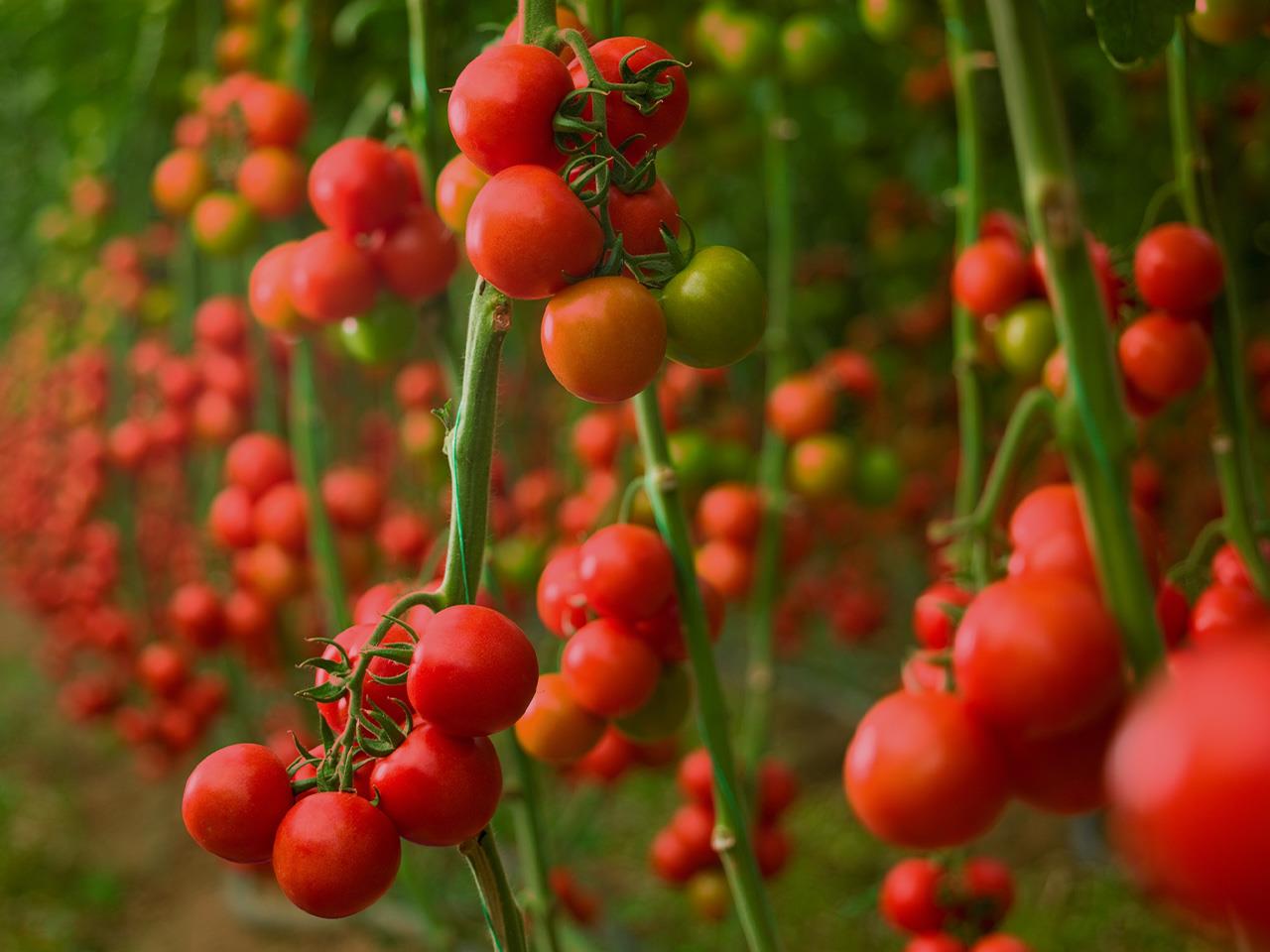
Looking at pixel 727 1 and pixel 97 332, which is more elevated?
pixel 727 1

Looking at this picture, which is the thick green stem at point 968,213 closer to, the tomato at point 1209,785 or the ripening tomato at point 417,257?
the ripening tomato at point 417,257

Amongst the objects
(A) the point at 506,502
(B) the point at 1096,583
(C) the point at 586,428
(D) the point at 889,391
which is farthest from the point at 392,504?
(B) the point at 1096,583

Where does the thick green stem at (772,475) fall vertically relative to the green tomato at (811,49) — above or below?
below

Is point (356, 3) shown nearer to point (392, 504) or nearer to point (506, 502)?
point (506, 502)

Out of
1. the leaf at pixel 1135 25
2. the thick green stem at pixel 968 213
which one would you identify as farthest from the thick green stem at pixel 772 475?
the leaf at pixel 1135 25

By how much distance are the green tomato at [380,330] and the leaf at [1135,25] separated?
0.34 m

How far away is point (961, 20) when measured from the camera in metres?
0.58

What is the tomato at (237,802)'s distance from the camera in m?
0.30

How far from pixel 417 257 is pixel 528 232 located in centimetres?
21

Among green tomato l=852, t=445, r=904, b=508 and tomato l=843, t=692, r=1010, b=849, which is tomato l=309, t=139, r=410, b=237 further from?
green tomato l=852, t=445, r=904, b=508

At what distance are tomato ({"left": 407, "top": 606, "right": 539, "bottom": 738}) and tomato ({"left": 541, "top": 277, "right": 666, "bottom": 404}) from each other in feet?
0.24

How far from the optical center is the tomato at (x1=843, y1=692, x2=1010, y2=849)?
26 cm

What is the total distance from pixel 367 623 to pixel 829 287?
1.08 m

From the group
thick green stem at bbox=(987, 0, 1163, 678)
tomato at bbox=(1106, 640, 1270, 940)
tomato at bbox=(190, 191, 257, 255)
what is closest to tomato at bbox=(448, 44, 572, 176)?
thick green stem at bbox=(987, 0, 1163, 678)
